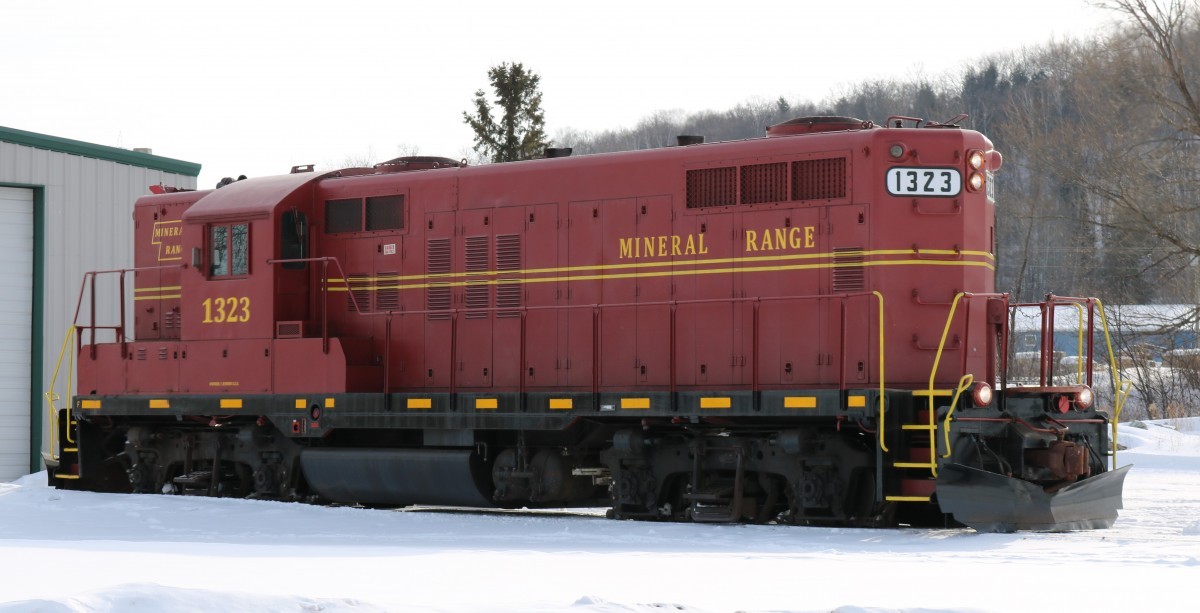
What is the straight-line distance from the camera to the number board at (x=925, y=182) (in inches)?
469

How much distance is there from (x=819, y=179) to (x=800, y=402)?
2047 millimetres

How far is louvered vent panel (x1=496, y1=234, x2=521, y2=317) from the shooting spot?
13.8 meters

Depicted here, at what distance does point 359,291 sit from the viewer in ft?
48.5

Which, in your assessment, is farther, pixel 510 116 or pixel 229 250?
pixel 510 116

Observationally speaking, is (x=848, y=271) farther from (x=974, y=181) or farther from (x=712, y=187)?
(x=712, y=187)

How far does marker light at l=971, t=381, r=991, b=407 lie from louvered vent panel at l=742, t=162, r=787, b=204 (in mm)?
2515

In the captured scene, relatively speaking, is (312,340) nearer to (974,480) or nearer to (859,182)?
(859,182)

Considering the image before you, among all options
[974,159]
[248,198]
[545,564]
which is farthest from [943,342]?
[248,198]

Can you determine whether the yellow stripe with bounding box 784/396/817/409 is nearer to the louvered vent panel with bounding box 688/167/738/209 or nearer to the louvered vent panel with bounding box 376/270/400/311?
the louvered vent panel with bounding box 688/167/738/209

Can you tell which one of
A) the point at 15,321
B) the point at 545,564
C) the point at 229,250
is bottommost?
the point at 545,564

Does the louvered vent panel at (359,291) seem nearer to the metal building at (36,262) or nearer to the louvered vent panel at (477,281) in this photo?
the louvered vent panel at (477,281)

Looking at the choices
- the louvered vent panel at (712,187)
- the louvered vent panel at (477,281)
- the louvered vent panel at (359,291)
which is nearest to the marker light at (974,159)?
the louvered vent panel at (712,187)

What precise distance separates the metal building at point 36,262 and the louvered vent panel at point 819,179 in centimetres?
1228

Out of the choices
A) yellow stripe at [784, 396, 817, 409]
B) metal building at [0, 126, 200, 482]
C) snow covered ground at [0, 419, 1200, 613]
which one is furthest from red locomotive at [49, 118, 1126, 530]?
metal building at [0, 126, 200, 482]
